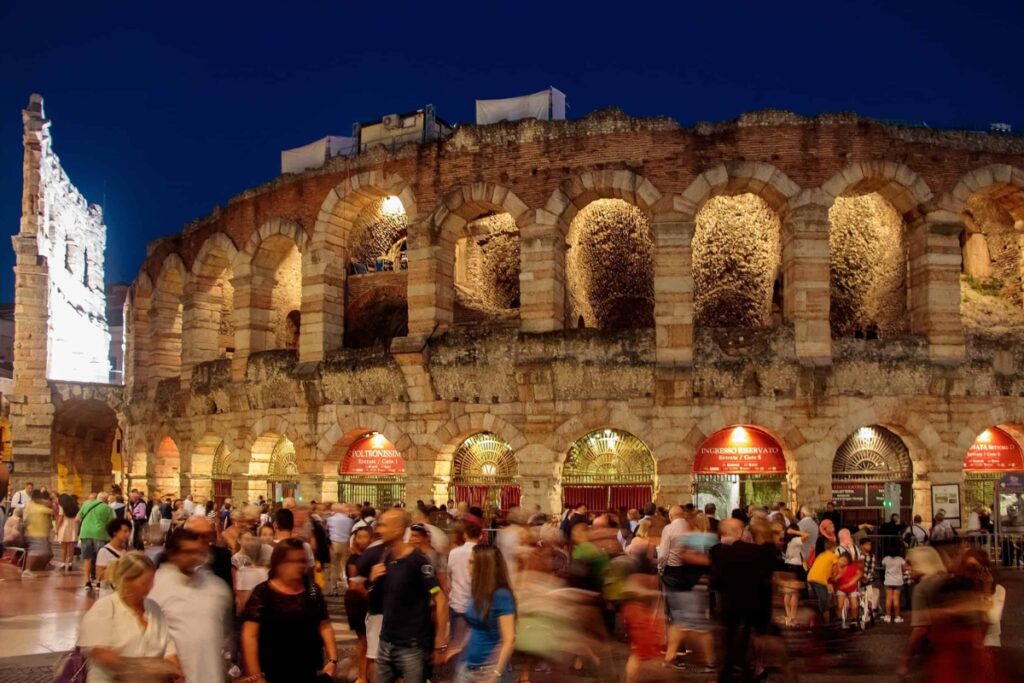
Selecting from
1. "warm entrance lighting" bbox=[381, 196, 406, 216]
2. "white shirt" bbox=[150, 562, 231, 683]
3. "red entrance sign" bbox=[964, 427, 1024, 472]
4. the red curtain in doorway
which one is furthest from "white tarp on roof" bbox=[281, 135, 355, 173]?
"white shirt" bbox=[150, 562, 231, 683]

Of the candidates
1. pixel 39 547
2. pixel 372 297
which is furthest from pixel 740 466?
pixel 39 547

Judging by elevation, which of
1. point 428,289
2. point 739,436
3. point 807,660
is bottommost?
point 807,660

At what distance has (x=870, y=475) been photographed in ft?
56.4

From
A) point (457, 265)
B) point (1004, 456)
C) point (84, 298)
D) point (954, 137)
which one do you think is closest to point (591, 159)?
point (457, 265)

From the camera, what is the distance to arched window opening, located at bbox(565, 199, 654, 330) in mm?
20078

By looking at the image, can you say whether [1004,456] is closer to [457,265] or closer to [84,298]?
[457,265]

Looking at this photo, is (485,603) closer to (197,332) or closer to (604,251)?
(604,251)

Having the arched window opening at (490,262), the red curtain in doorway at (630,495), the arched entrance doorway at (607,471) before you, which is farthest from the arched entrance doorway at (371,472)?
the red curtain in doorway at (630,495)

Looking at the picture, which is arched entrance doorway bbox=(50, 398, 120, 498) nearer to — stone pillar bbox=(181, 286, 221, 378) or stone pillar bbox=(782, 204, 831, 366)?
stone pillar bbox=(181, 286, 221, 378)

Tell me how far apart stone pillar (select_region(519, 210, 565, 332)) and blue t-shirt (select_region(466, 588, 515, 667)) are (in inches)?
464

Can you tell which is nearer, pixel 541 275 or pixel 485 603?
pixel 485 603

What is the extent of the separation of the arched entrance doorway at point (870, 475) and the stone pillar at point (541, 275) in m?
5.46

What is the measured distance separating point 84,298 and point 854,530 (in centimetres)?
2808

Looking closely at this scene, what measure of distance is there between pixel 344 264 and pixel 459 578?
44.4ft
